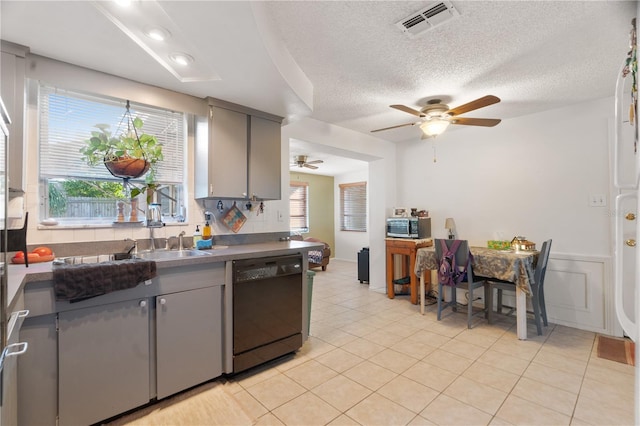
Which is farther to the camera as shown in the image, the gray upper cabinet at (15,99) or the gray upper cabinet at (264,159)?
the gray upper cabinet at (264,159)

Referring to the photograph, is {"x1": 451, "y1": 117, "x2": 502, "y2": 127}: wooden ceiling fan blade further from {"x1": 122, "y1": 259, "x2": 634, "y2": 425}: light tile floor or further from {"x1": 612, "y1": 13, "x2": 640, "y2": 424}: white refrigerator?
{"x1": 122, "y1": 259, "x2": 634, "y2": 425}: light tile floor

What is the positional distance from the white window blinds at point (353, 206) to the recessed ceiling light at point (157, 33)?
6081mm

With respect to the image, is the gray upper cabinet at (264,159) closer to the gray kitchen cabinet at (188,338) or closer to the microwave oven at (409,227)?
the gray kitchen cabinet at (188,338)

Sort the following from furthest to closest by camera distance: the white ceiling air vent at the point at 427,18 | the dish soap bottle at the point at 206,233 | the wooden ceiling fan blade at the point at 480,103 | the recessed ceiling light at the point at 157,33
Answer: the dish soap bottle at the point at 206,233 < the wooden ceiling fan blade at the point at 480,103 < the white ceiling air vent at the point at 427,18 < the recessed ceiling light at the point at 157,33

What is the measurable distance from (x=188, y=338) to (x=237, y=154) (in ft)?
4.91

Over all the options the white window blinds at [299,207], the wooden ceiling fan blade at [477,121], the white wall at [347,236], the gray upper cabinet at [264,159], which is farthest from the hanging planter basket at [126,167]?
the white wall at [347,236]

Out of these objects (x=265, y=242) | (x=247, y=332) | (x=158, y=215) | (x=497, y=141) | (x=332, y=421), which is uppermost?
(x=497, y=141)

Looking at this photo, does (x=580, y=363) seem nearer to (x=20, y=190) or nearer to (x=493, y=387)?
(x=493, y=387)

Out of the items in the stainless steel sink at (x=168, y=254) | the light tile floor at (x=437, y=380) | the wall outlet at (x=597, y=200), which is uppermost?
the wall outlet at (x=597, y=200)

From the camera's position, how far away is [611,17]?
184 centimetres

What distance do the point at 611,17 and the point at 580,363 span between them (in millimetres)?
2536

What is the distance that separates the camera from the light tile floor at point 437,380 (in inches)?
72.4

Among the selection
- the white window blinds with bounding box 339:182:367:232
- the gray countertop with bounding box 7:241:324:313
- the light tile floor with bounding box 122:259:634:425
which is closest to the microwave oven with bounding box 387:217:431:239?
the light tile floor with bounding box 122:259:634:425

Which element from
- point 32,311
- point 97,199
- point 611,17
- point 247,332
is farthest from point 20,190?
point 611,17
